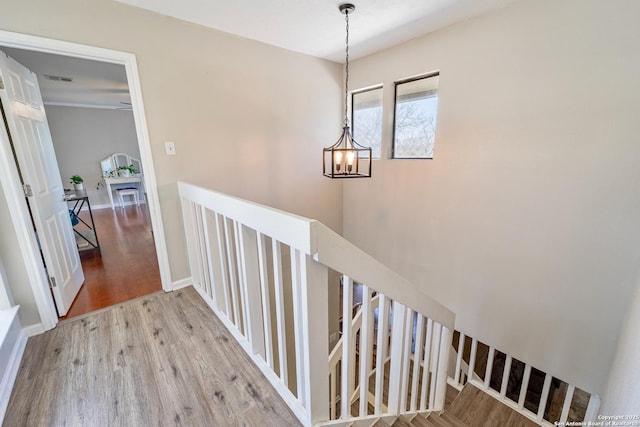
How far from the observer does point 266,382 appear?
138cm

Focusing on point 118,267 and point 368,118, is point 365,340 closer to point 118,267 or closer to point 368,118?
point 368,118

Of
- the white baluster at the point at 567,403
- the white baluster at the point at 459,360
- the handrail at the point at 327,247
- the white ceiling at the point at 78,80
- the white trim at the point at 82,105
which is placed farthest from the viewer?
the white trim at the point at 82,105

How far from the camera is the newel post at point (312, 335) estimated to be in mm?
958

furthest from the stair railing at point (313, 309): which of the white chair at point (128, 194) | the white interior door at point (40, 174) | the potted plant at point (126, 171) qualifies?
the potted plant at point (126, 171)

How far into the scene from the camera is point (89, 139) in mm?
5875

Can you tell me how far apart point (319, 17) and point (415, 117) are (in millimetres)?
1391

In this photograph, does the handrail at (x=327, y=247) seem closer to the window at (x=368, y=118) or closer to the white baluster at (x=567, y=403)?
the white baluster at (x=567, y=403)

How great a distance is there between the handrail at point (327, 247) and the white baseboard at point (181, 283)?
1278mm

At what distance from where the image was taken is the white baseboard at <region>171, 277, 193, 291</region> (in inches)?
90.4

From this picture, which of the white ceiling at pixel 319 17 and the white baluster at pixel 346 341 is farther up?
the white ceiling at pixel 319 17

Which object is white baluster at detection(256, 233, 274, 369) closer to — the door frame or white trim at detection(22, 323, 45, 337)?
the door frame

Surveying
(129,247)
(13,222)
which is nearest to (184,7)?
(13,222)

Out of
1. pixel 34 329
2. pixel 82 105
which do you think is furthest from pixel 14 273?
pixel 82 105

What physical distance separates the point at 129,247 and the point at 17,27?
9.31 ft
